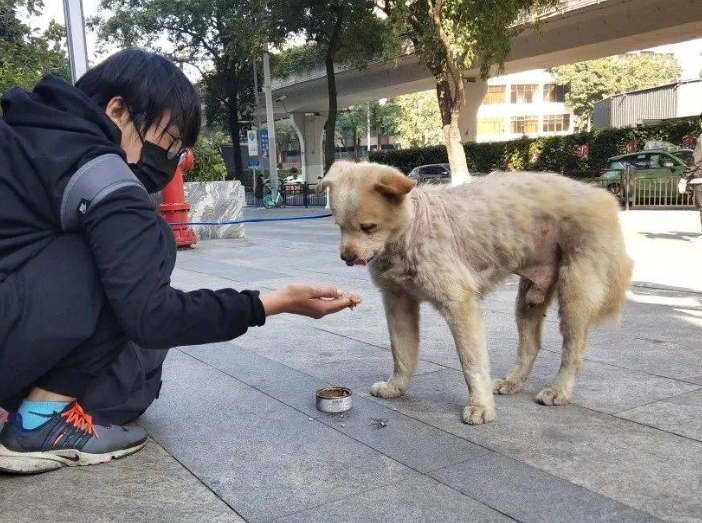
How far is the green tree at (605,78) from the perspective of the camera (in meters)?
68.4

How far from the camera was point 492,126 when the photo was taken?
7706cm

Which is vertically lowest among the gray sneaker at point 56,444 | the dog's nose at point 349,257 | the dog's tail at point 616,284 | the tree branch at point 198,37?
the gray sneaker at point 56,444

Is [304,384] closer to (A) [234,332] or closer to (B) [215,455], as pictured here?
(B) [215,455]

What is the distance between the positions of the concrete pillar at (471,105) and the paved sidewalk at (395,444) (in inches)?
1080

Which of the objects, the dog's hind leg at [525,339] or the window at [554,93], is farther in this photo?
the window at [554,93]

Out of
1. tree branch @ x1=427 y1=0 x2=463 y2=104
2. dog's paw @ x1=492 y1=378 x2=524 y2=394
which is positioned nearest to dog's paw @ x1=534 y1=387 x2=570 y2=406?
dog's paw @ x1=492 y1=378 x2=524 y2=394

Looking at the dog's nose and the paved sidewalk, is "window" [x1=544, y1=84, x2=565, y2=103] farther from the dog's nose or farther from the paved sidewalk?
the dog's nose

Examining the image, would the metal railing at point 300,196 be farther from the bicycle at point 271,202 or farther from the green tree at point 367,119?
the green tree at point 367,119

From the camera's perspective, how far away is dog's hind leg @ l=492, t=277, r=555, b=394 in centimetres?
384

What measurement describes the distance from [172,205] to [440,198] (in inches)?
350

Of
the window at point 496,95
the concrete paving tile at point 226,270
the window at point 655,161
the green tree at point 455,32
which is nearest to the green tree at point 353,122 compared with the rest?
the window at point 496,95

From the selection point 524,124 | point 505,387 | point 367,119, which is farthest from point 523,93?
point 505,387

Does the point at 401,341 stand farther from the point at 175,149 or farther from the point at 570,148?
the point at 570,148

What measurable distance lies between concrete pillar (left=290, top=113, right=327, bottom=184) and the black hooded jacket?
1686 inches
